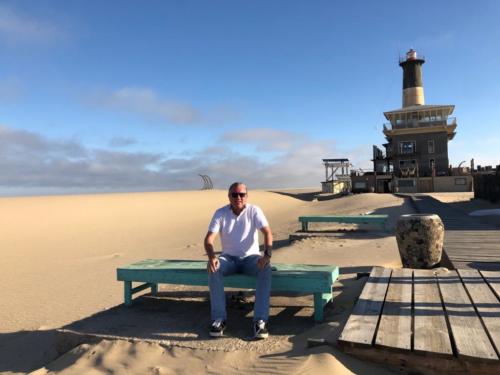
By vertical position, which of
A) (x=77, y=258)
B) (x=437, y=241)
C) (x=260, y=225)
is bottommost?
(x=77, y=258)

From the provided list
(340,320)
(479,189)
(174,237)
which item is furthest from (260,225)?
(479,189)

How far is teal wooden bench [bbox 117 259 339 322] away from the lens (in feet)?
14.9

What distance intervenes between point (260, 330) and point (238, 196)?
60.1 inches

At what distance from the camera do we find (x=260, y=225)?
495cm

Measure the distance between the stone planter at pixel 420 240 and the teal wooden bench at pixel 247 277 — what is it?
2.72 meters

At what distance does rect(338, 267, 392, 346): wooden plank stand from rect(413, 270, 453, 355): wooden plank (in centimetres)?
35

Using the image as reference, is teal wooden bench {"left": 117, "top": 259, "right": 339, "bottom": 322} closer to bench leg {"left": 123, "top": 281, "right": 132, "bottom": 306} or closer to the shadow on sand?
bench leg {"left": 123, "top": 281, "right": 132, "bottom": 306}

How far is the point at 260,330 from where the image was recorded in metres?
4.20

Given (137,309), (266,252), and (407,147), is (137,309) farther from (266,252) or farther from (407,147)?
(407,147)

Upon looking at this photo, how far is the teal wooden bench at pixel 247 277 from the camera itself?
4.53 meters

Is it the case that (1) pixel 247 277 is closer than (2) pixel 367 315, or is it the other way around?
(2) pixel 367 315

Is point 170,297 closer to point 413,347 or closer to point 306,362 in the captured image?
point 306,362

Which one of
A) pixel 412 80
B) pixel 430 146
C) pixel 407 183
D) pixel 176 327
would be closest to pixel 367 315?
pixel 176 327

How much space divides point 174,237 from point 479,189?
2103cm
